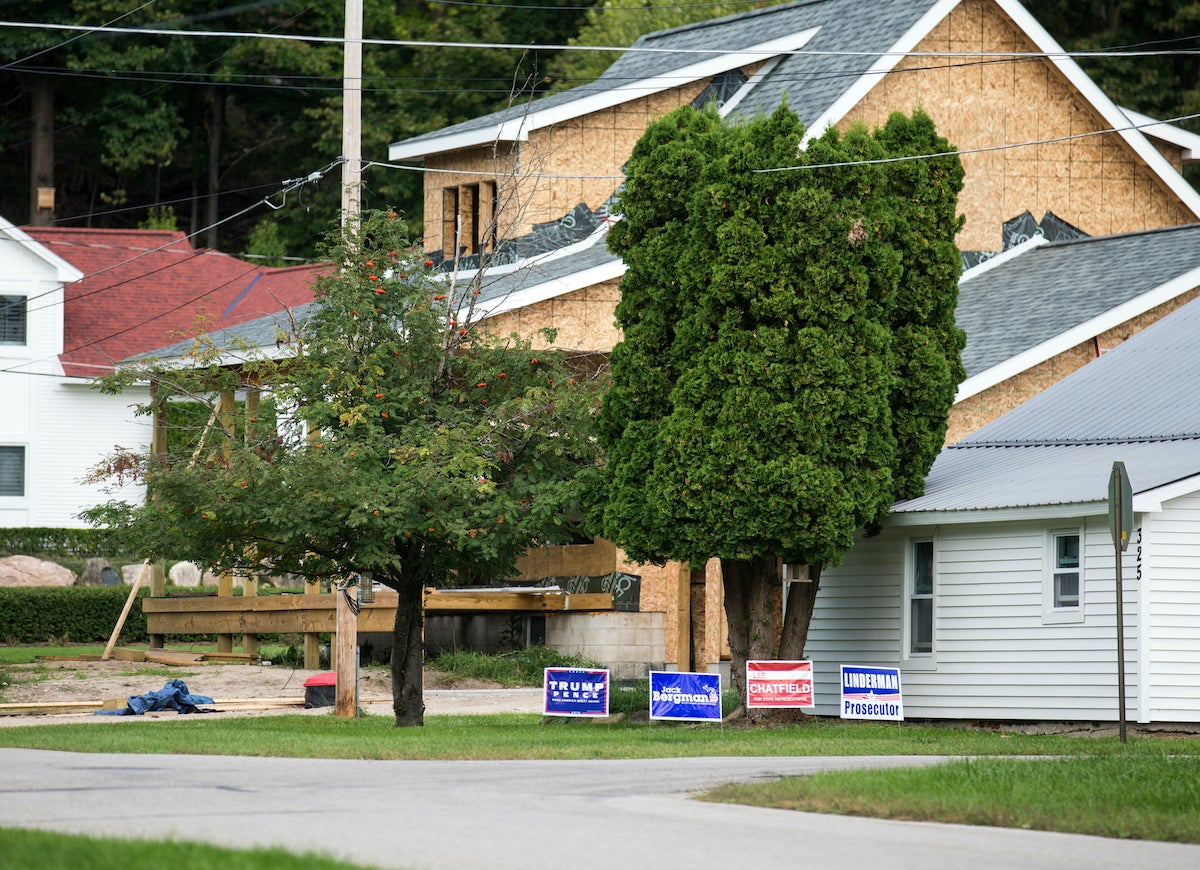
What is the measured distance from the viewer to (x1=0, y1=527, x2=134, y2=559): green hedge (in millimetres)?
45906

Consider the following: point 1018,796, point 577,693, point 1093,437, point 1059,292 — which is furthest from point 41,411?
point 1018,796

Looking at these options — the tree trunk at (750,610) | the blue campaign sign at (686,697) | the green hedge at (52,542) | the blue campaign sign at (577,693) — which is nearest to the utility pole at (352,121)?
the blue campaign sign at (577,693)

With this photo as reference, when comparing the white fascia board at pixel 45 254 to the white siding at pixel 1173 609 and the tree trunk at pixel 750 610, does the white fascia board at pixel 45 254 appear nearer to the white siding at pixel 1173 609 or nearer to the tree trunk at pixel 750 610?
the tree trunk at pixel 750 610

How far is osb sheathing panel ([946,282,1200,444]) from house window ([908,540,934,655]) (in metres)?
6.09

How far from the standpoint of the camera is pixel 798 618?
76.7 ft

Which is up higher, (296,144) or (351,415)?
(296,144)

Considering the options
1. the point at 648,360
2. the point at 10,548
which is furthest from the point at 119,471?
the point at 10,548

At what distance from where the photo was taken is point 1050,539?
72.9ft

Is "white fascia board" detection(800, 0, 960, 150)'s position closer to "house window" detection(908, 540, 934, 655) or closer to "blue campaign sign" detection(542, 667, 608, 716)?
"house window" detection(908, 540, 934, 655)

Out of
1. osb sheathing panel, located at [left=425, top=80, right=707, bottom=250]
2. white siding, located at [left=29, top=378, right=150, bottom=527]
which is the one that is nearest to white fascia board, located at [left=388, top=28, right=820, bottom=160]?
osb sheathing panel, located at [left=425, top=80, right=707, bottom=250]

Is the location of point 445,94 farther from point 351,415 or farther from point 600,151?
point 351,415

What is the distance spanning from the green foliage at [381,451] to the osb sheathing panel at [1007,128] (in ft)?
43.2

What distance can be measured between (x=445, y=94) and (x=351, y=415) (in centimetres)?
4071

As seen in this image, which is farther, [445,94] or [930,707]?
[445,94]
